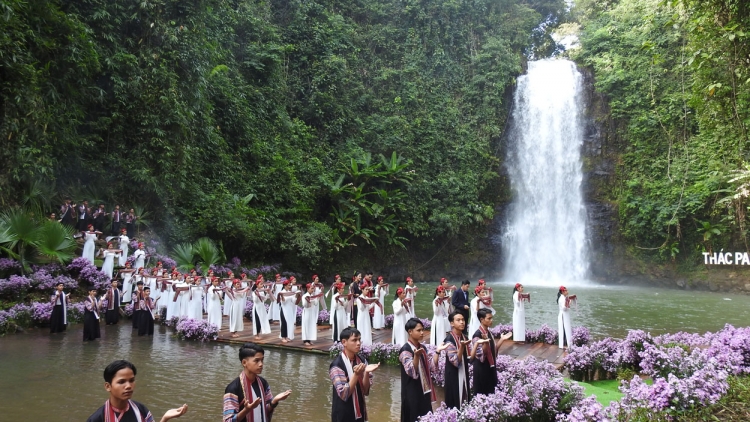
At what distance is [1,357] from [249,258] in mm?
12426

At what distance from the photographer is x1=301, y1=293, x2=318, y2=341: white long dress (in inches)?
441

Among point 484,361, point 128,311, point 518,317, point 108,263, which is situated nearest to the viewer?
point 484,361

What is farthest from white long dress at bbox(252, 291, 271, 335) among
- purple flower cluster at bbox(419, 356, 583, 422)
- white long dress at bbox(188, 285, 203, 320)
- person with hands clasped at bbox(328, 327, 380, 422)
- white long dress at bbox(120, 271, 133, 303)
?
person with hands clasped at bbox(328, 327, 380, 422)

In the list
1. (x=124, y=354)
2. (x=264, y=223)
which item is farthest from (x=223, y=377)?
(x=264, y=223)

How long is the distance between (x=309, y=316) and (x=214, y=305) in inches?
136

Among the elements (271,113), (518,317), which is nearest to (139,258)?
(271,113)

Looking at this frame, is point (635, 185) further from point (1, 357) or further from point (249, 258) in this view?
point (1, 357)

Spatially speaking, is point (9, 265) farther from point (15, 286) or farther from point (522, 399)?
point (522, 399)

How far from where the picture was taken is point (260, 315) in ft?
40.8

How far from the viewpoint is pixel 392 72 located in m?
30.0

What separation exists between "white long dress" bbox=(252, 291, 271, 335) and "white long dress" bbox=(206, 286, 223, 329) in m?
1.28

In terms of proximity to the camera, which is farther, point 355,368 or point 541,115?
point 541,115

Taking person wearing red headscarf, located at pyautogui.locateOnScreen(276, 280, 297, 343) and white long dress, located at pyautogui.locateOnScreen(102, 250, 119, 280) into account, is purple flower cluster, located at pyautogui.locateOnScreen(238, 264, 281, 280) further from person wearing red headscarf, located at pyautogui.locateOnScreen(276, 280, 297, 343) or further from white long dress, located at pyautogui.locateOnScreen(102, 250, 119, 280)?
person wearing red headscarf, located at pyautogui.locateOnScreen(276, 280, 297, 343)

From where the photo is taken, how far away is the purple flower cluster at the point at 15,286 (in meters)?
12.9
